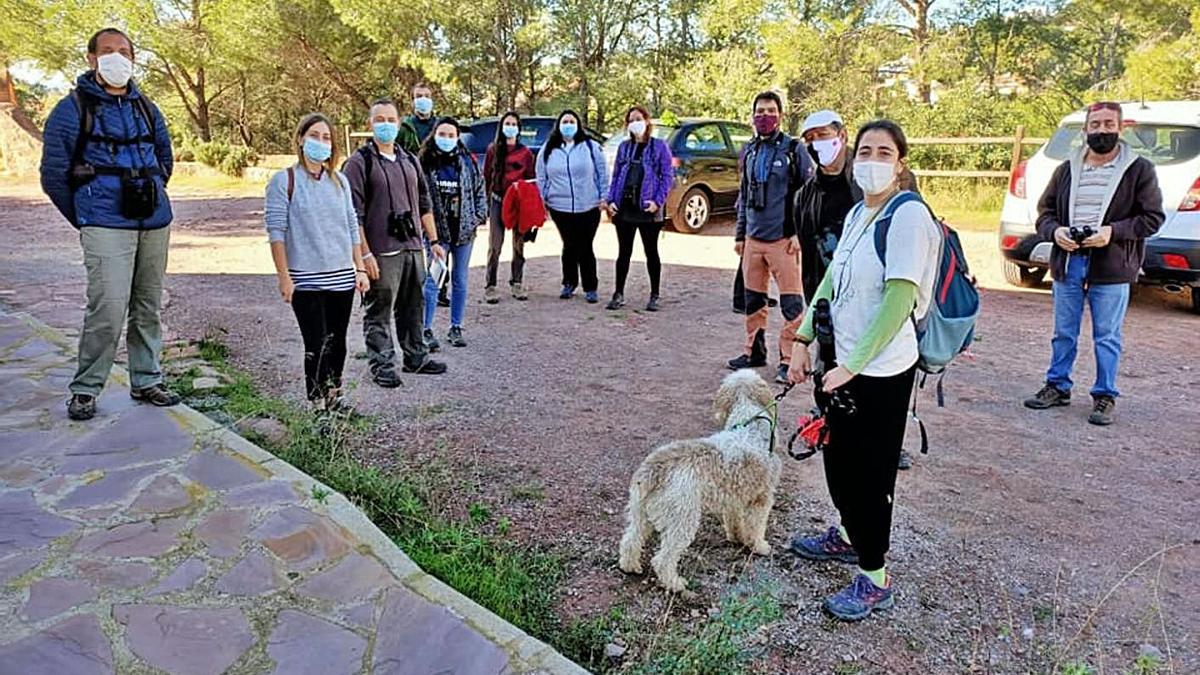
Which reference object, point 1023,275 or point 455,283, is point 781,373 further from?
point 1023,275

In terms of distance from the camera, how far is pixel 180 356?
5.45 m

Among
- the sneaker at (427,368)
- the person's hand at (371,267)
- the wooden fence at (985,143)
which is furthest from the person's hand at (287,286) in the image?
the wooden fence at (985,143)

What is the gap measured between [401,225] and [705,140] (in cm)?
826

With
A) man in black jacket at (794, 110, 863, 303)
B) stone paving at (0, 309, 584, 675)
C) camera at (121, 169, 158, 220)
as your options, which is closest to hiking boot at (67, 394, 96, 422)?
stone paving at (0, 309, 584, 675)

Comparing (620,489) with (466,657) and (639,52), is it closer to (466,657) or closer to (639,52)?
(466,657)

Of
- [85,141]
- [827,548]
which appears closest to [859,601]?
[827,548]

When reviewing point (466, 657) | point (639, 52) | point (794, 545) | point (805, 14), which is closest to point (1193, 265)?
point (794, 545)

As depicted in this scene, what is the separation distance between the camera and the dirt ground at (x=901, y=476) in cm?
275

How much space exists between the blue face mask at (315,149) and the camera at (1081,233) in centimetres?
411

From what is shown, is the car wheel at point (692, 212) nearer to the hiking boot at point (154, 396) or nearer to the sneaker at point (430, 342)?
the sneaker at point (430, 342)

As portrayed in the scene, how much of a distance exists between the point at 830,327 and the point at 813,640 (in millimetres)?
1042

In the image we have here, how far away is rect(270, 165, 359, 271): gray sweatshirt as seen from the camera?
154 inches

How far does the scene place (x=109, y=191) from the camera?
3717mm

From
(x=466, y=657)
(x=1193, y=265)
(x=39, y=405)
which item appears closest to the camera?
(x=466, y=657)
